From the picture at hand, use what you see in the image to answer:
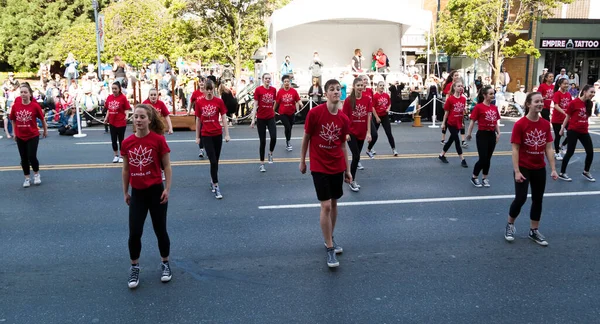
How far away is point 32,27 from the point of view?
42.4 metres

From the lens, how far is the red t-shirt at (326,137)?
5.53 metres

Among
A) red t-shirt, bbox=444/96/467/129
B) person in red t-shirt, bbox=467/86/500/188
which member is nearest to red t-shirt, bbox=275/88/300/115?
red t-shirt, bbox=444/96/467/129

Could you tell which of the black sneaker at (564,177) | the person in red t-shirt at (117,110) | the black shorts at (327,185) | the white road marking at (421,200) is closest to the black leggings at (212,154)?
the white road marking at (421,200)

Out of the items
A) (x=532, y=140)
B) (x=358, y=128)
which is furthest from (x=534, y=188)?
(x=358, y=128)

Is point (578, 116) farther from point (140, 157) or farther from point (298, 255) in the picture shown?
point (140, 157)

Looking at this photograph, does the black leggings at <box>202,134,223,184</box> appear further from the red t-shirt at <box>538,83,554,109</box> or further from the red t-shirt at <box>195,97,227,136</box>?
the red t-shirt at <box>538,83,554,109</box>

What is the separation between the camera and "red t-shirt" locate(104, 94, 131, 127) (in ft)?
35.4

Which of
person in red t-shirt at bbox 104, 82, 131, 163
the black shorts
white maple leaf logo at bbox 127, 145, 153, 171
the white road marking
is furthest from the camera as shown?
person in red t-shirt at bbox 104, 82, 131, 163

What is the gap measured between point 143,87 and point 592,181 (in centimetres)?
1933

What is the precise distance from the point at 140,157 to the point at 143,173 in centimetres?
15

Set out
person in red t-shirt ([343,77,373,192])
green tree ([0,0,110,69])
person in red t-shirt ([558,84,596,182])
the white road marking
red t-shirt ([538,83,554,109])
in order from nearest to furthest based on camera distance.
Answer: the white road marking
person in red t-shirt ([343,77,373,192])
person in red t-shirt ([558,84,596,182])
red t-shirt ([538,83,554,109])
green tree ([0,0,110,69])

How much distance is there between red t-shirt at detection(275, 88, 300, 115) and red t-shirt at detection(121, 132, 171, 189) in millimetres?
6826

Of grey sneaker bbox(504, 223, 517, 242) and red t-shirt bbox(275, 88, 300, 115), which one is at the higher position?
→ red t-shirt bbox(275, 88, 300, 115)

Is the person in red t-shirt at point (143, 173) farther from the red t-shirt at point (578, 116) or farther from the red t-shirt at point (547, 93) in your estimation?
the red t-shirt at point (547, 93)
